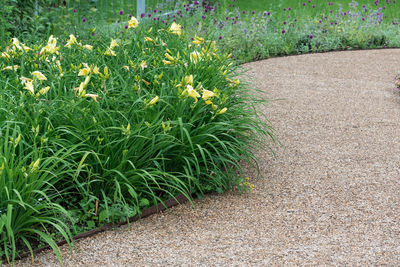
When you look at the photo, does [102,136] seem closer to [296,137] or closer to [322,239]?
[322,239]

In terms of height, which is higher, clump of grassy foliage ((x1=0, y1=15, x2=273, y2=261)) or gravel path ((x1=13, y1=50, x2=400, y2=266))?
clump of grassy foliage ((x1=0, y1=15, x2=273, y2=261))

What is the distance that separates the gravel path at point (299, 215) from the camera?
8.44 feet

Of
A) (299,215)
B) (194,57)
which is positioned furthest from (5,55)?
(299,215)

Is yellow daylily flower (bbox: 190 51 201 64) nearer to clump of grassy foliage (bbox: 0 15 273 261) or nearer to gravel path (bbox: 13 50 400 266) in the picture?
clump of grassy foliage (bbox: 0 15 273 261)

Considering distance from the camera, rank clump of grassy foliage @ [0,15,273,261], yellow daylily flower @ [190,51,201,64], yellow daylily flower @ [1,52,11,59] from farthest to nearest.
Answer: yellow daylily flower @ [1,52,11,59] < yellow daylily flower @ [190,51,201,64] < clump of grassy foliage @ [0,15,273,261]

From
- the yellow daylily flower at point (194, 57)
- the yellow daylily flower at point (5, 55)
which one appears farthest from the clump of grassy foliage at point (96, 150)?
the yellow daylily flower at point (5, 55)

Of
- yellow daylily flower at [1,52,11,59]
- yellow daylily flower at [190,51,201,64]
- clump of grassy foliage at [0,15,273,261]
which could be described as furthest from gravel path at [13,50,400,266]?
yellow daylily flower at [1,52,11,59]

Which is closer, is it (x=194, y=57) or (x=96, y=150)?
(x=96, y=150)

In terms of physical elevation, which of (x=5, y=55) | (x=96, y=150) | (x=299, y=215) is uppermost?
(x=5, y=55)

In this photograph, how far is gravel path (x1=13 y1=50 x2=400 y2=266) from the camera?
257 centimetres

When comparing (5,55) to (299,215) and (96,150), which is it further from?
(299,215)

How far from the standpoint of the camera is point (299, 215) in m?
3.02

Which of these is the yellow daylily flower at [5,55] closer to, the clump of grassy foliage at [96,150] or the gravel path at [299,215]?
the clump of grassy foliage at [96,150]

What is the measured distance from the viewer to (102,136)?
9.65ft
